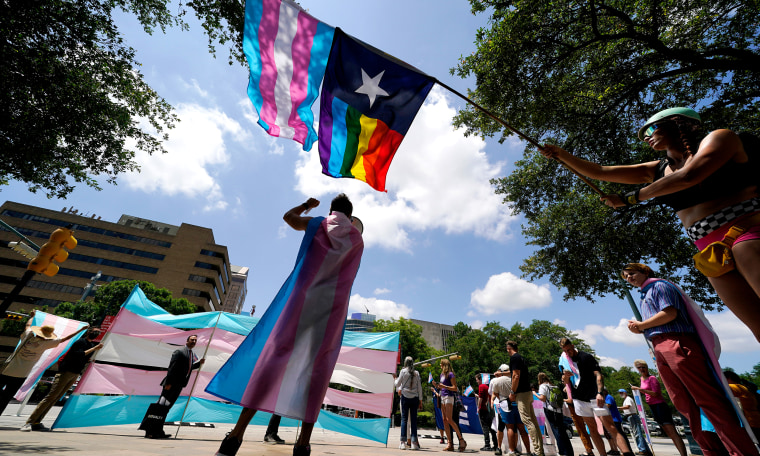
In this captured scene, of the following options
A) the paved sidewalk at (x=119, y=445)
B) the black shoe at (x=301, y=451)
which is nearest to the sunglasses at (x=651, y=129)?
the black shoe at (x=301, y=451)

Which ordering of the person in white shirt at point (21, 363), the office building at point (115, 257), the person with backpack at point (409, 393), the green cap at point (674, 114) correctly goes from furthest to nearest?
the office building at point (115, 257) → the person with backpack at point (409, 393) → the person in white shirt at point (21, 363) → the green cap at point (674, 114)

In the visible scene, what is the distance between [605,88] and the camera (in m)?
9.42

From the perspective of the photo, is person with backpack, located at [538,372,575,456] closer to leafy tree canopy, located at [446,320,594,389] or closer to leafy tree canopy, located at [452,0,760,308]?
leafy tree canopy, located at [452,0,760,308]

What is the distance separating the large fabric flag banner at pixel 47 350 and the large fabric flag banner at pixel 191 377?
1.25 m

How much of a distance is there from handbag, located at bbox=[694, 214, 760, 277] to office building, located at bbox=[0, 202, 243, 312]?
210 ft

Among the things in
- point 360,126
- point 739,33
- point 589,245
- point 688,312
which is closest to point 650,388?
point 589,245

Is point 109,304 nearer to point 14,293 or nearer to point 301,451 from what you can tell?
point 14,293

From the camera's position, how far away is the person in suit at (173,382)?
560cm

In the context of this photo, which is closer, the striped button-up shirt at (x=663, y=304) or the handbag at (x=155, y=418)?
the striped button-up shirt at (x=663, y=304)

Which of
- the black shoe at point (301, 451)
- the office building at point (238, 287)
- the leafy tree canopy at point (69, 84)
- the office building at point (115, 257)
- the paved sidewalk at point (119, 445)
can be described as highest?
the office building at point (238, 287)

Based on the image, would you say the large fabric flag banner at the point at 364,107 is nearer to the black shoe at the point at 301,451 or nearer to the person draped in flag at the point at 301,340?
the person draped in flag at the point at 301,340

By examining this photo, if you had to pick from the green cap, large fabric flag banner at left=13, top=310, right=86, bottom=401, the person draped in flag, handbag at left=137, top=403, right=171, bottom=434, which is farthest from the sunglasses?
large fabric flag banner at left=13, top=310, right=86, bottom=401

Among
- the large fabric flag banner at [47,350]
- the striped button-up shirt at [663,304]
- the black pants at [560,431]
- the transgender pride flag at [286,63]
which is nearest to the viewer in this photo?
the striped button-up shirt at [663,304]

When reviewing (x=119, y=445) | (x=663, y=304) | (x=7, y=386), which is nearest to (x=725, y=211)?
(x=663, y=304)
